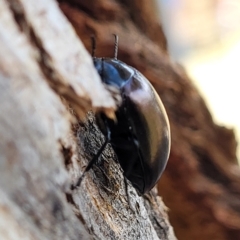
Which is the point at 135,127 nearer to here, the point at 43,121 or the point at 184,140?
the point at 43,121

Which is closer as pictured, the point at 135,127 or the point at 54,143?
the point at 54,143

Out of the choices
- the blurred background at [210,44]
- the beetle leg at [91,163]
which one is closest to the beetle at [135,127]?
the beetle leg at [91,163]

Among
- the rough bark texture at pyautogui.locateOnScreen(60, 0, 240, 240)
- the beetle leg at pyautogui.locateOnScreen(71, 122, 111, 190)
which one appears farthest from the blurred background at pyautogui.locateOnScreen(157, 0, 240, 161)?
the beetle leg at pyautogui.locateOnScreen(71, 122, 111, 190)

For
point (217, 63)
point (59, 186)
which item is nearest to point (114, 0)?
point (59, 186)

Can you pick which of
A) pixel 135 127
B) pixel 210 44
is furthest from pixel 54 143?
pixel 210 44

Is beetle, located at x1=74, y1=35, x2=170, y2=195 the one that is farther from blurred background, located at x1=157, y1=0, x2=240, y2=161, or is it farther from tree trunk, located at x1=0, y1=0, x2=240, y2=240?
blurred background, located at x1=157, y1=0, x2=240, y2=161

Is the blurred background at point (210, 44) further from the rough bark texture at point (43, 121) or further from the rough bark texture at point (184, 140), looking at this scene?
the rough bark texture at point (43, 121)

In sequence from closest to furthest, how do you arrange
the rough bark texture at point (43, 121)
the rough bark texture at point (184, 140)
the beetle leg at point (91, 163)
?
the rough bark texture at point (43, 121), the beetle leg at point (91, 163), the rough bark texture at point (184, 140)
